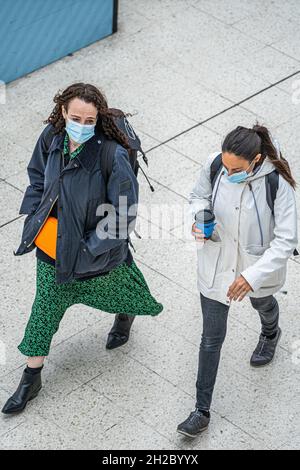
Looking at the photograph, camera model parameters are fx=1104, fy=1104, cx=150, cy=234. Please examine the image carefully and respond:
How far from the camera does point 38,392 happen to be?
625cm

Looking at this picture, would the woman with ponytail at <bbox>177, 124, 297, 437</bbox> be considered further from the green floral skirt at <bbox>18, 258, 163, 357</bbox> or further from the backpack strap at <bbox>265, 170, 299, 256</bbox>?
the green floral skirt at <bbox>18, 258, 163, 357</bbox>

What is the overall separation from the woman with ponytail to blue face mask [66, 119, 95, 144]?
2.07 ft

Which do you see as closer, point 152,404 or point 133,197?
point 133,197

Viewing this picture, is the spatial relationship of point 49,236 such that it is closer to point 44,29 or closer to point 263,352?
point 263,352

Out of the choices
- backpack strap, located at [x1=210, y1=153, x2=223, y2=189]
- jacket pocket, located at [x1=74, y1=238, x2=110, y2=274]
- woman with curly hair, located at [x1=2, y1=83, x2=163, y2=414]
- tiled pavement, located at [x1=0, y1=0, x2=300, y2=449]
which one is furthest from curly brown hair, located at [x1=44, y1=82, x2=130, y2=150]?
tiled pavement, located at [x1=0, y1=0, x2=300, y2=449]

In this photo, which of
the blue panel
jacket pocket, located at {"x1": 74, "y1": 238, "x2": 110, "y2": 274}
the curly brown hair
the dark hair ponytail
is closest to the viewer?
the dark hair ponytail

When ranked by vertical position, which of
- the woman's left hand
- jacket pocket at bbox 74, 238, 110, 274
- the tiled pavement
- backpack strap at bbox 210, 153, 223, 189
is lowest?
the tiled pavement

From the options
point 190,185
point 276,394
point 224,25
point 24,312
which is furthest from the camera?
point 224,25

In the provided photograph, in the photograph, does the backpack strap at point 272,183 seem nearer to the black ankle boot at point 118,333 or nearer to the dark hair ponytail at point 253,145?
the dark hair ponytail at point 253,145

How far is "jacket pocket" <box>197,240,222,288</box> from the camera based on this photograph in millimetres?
5770

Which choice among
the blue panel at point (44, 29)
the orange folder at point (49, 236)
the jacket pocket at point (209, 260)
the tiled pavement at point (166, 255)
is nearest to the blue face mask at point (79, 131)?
the orange folder at point (49, 236)

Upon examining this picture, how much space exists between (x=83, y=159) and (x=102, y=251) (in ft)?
1.63
